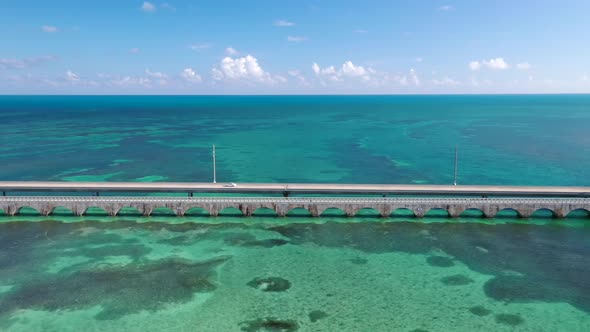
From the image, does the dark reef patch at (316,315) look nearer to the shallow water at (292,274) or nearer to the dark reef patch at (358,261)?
the shallow water at (292,274)

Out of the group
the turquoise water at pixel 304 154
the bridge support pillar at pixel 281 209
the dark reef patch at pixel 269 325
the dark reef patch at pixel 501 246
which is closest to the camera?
→ the dark reef patch at pixel 269 325

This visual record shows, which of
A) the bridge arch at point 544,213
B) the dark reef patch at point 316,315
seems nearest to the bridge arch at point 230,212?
the dark reef patch at point 316,315

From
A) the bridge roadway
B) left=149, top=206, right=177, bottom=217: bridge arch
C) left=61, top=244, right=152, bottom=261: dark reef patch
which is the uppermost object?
the bridge roadway

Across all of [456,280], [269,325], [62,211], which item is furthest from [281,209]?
[62,211]

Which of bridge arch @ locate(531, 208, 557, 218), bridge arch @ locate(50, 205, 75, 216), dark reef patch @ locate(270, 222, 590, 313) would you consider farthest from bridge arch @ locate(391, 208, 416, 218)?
bridge arch @ locate(50, 205, 75, 216)

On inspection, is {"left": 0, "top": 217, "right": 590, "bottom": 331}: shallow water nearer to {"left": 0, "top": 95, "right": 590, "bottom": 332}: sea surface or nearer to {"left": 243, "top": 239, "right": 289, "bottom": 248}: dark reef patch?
{"left": 0, "top": 95, "right": 590, "bottom": 332}: sea surface
